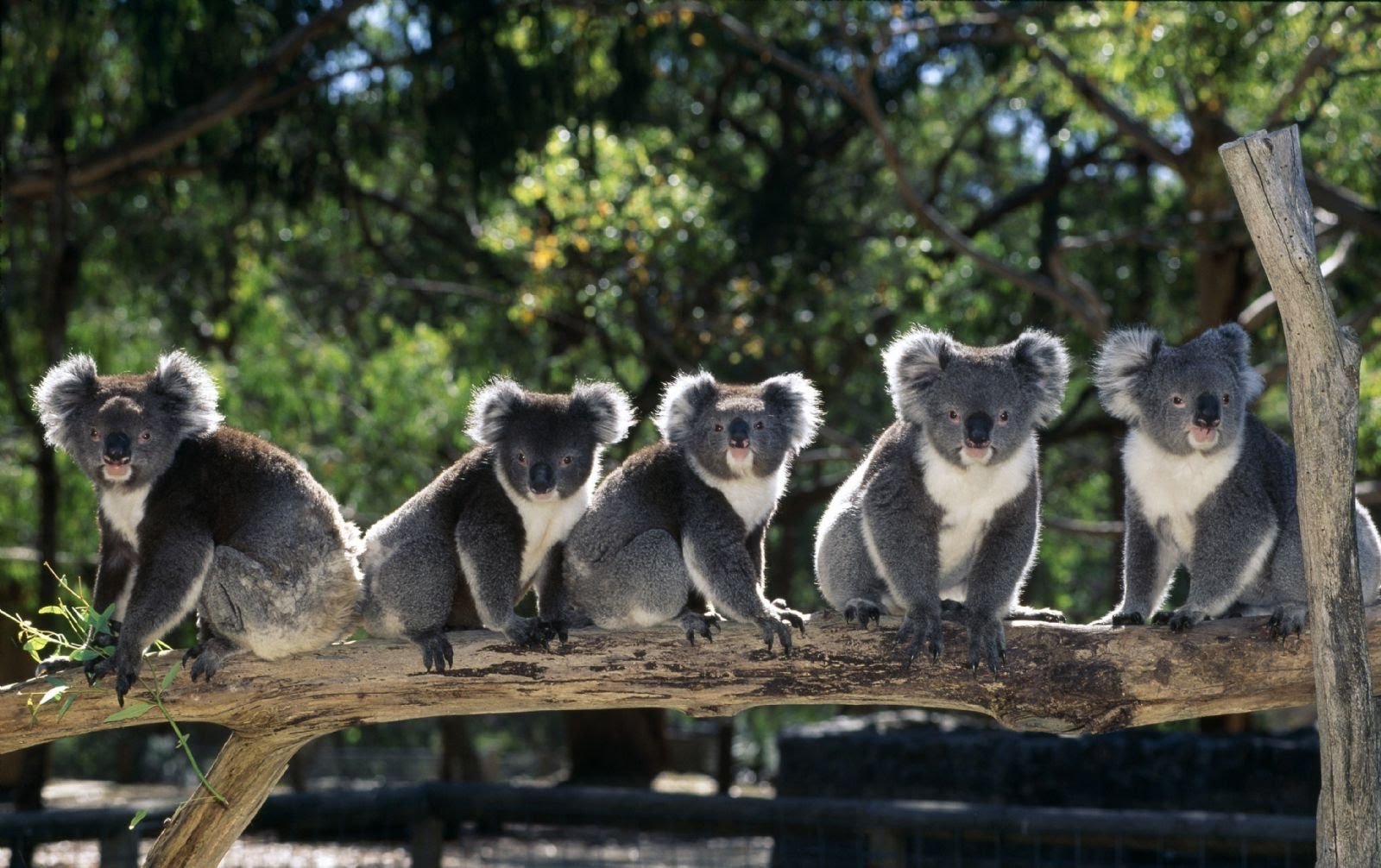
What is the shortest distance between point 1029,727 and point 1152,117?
7.55 meters

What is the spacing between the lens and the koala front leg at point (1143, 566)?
221 inches

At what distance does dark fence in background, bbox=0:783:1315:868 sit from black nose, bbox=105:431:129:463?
224 centimetres

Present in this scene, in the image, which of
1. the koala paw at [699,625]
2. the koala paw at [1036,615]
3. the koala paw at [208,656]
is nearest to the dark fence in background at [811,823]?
the koala paw at [1036,615]

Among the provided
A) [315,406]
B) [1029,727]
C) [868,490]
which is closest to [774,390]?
[868,490]

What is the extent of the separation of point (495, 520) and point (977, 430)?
6.36 feet

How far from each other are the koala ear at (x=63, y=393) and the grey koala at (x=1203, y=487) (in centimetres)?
410

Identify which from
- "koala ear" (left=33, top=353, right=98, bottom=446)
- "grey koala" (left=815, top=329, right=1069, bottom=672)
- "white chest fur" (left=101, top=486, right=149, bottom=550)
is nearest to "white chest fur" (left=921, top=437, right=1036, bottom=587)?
"grey koala" (left=815, top=329, right=1069, bottom=672)

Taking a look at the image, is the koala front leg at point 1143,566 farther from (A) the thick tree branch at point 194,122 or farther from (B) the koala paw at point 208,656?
(A) the thick tree branch at point 194,122

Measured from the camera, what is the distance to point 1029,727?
496 centimetres

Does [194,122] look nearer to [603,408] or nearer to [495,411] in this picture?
[495,411]

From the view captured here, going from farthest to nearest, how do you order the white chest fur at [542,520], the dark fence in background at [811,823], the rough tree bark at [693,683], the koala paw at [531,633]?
the dark fence in background at [811,823]
the white chest fur at [542,520]
the koala paw at [531,633]
the rough tree bark at [693,683]

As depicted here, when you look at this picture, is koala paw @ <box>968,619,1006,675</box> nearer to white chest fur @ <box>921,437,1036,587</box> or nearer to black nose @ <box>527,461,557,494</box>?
white chest fur @ <box>921,437,1036,587</box>

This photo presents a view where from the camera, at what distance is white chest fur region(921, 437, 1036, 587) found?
17.9 feet

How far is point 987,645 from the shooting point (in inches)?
196
